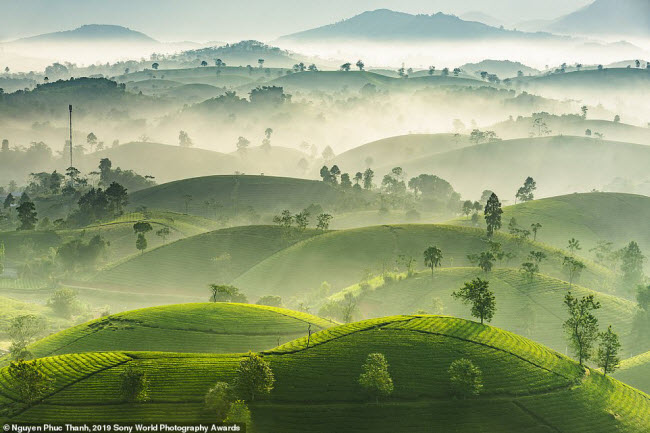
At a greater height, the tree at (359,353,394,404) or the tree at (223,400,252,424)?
the tree at (359,353,394,404)

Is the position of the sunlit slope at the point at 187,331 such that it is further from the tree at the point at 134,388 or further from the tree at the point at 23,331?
the tree at the point at 134,388

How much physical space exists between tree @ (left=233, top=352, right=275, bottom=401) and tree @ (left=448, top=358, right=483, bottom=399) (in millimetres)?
34786

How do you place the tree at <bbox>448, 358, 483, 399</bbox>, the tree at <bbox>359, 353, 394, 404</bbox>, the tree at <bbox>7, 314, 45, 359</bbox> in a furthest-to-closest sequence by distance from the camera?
the tree at <bbox>7, 314, 45, 359</bbox>, the tree at <bbox>448, 358, 483, 399</bbox>, the tree at <bbox>359, 353, 394, 404</bbox>

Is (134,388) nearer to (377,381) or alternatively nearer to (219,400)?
(219,400)

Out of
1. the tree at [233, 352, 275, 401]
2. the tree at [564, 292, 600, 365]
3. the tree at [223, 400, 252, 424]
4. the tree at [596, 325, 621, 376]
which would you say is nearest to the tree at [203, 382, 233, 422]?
the tree at [223, 400, 252, 424]

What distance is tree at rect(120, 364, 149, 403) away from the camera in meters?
110

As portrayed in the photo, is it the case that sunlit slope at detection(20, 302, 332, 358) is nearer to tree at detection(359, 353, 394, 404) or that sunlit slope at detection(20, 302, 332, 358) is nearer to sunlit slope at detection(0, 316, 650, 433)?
sunlit slope at detection(0, 316, 650, 433)

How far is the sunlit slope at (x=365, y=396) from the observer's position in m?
110

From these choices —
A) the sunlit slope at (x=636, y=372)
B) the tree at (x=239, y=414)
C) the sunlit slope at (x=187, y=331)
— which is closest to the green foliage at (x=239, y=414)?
the tree at (x=239, y=414)

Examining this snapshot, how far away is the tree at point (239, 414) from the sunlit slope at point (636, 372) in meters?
105

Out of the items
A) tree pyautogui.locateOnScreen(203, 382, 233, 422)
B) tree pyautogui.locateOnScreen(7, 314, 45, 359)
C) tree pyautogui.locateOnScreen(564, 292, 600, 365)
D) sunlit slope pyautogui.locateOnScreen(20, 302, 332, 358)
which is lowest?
tree pyautogui.locateOnScreen(7, 314, 45, 359)

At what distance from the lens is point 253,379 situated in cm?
11244

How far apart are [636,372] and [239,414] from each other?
112 meters

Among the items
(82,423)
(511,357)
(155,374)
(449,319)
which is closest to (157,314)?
(155,374)
